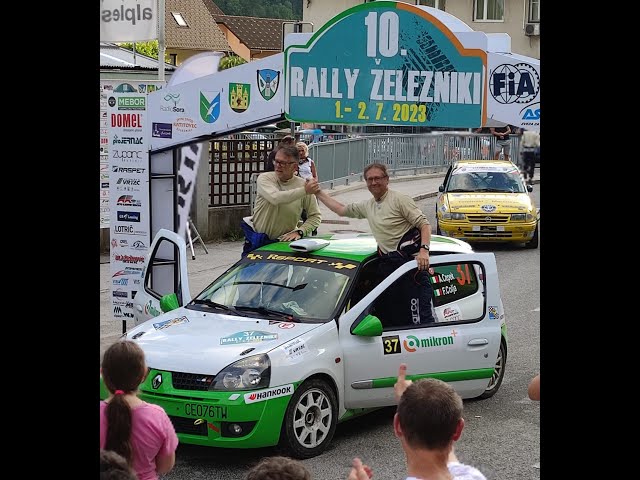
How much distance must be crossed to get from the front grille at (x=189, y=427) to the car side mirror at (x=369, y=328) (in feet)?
4.66

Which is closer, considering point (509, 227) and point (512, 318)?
point (512, 318)

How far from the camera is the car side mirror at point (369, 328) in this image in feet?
25.3

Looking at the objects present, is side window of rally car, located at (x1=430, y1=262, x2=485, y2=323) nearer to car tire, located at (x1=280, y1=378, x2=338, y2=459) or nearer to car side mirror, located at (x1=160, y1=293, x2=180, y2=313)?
car tire, located at (x1=280, y1=378, x2=338, y2=459)

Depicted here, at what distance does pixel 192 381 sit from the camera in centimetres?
707

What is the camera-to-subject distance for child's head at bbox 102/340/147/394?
4453 mm

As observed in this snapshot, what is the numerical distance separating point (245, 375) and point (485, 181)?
530 inches
